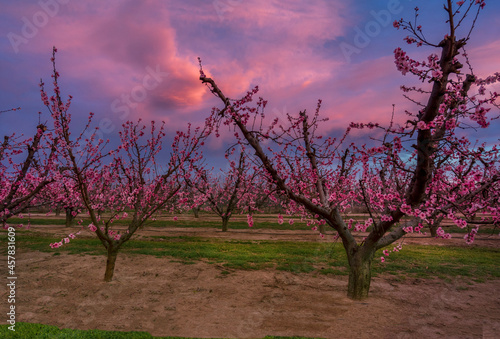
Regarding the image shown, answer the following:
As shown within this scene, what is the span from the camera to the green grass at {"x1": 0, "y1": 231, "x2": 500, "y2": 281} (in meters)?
13.5

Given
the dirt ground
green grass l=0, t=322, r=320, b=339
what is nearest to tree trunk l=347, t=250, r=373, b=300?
the dirt ground

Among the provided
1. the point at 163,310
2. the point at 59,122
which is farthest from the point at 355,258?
the point at 59,122

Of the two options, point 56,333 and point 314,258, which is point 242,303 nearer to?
point 56,333

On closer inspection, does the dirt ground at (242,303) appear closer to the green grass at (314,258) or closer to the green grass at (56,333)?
the green grass at (56,333)

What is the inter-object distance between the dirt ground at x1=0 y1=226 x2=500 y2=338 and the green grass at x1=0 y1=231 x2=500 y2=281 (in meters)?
1.30

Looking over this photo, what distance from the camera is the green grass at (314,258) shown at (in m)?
13.5

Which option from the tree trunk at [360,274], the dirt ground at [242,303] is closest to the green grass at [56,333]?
the dirt ground at [242,303]

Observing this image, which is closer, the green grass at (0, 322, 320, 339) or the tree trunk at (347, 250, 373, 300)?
the green grass at (0, 322, 320, 339)

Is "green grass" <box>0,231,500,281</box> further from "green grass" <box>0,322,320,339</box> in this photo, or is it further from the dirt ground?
"green grass" <box>0,322,320,339</box>

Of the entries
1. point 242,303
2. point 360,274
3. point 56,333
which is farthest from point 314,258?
point 56,333

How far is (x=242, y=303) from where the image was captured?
28.5 feet

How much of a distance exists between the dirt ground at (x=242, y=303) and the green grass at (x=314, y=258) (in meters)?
1.30

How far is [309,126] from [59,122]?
297 inches

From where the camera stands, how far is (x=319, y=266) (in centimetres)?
1405
